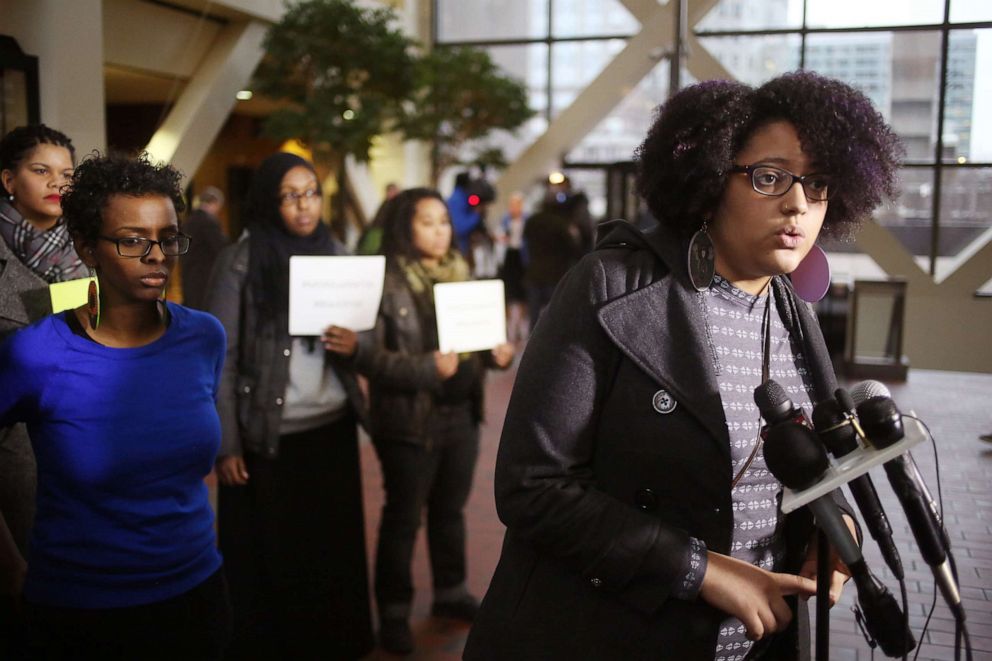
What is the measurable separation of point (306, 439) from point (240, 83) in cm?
773

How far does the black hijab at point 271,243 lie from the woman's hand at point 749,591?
2.06 meters

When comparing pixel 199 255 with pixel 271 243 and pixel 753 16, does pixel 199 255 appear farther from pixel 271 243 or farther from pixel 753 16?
pixel 753 16

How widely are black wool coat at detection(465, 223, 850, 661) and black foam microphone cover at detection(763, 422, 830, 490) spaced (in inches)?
10.2

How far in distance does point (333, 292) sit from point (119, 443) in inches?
52.0

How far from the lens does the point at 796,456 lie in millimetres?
1153

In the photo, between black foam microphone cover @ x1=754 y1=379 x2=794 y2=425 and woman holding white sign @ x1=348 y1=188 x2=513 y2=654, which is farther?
woman holding white sign @ x1=348 y1=188 x2=513 y2=654

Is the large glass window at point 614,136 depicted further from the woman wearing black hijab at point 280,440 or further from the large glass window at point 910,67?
the woman wearing black hijab at point 280,440

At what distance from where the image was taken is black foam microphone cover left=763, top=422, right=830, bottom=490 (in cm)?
115

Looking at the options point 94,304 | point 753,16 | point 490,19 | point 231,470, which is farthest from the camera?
point 490,19

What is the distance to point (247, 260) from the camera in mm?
3145

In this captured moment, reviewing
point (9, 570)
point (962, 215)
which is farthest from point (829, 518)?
point (962, 215)

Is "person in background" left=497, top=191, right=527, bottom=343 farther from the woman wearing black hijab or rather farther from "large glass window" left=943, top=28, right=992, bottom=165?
the woman wearing black hijab

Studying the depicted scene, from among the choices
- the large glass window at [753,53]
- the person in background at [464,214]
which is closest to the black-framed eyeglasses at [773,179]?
the person in background at [464,214]

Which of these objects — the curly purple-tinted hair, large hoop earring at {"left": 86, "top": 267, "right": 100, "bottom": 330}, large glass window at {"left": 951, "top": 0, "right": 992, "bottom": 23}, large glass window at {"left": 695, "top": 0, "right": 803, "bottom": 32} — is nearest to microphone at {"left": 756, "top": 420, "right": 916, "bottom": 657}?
the curly purple-tinted hair
